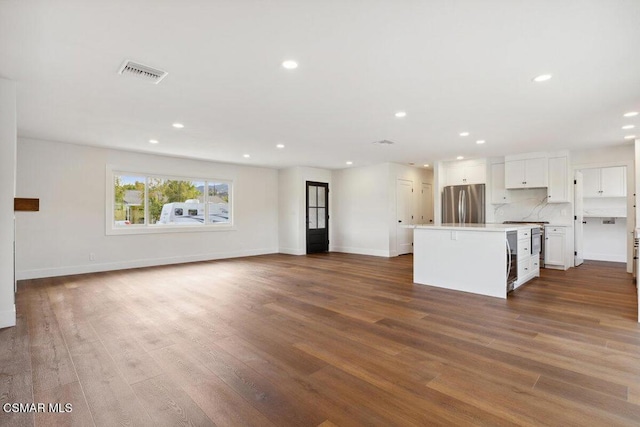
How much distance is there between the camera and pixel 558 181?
6.38 metres

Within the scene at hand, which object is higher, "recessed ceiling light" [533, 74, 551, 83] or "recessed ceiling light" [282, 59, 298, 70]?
"recessed ceiling light" [282, 59, 298, 70]

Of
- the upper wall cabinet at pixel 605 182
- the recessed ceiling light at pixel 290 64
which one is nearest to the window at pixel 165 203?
the recessed ceiling light at pixel 290 64

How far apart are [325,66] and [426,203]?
743cm

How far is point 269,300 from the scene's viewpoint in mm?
4020

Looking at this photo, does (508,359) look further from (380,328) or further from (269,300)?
(269,300)

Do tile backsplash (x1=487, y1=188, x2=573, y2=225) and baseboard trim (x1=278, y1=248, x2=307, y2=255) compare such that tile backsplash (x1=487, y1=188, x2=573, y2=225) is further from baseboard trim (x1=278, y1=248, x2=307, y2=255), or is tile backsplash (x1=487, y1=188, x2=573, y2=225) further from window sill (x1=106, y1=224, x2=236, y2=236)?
window sill (x1=106, y1=224, x2=236, y2=236)

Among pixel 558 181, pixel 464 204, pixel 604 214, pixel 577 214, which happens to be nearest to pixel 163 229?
pixel 464 204

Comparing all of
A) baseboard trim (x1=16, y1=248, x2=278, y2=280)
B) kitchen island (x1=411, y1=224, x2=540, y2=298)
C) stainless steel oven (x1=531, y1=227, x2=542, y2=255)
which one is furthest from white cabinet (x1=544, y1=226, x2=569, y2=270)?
baseboard trim (x1=16, y1=248, x2=278, y2=280)

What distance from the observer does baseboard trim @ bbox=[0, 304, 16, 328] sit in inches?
120

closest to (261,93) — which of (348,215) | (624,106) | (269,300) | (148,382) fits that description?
(269,300)

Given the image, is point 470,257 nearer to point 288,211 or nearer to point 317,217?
point 317,217

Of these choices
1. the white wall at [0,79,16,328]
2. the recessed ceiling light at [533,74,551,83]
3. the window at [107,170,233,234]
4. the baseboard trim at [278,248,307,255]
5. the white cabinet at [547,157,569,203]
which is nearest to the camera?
the recessed ceiling light at [533,74,551,83]

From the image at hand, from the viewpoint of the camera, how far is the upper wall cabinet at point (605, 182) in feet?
22.9

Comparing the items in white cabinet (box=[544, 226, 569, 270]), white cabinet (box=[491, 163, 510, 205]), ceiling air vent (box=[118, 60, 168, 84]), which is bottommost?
white cabinet (box=[544, 226, 569, 270])
